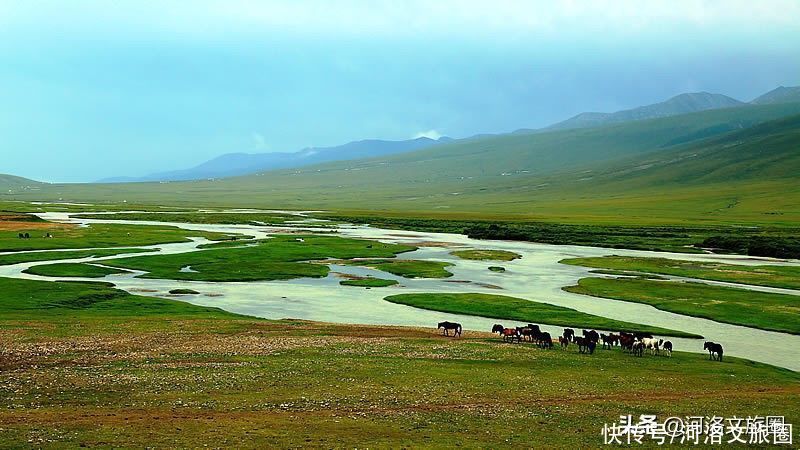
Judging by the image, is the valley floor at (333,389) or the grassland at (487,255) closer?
the valley floor at (333,389)

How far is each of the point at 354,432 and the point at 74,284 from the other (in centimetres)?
4696

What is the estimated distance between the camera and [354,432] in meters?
19.8

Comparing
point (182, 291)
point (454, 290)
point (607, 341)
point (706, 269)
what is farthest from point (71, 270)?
point (706, 269)

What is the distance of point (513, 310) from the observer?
52.4 m

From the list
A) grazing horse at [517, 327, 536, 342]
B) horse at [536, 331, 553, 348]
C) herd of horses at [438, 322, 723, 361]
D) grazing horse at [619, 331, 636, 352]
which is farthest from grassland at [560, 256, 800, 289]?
horse at [536, 331, 553, 348]

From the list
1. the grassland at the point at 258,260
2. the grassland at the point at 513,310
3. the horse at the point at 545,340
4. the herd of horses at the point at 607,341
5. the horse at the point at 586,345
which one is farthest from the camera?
the grassland at the point at 258,260

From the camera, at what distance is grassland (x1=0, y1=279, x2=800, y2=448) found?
64.5ft

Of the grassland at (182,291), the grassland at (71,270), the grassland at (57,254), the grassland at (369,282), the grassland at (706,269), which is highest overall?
the grassland at (706,269)

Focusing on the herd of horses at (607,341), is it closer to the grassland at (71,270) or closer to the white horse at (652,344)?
the white horse at (652,344)

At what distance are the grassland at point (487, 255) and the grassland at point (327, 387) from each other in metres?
50.6

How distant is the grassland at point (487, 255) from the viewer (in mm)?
92188

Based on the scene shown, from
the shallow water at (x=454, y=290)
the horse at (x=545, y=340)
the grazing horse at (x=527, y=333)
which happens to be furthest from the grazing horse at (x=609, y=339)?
the shallow water at (x=454, y=290)

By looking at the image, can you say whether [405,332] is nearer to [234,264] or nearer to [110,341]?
[110,341]

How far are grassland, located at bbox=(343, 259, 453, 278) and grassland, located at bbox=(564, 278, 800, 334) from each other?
1582 cm
